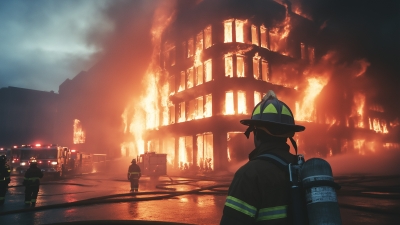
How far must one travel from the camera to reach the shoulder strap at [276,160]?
191cm

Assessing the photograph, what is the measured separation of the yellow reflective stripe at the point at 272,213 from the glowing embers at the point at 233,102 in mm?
29092

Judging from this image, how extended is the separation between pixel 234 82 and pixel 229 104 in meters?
2.29

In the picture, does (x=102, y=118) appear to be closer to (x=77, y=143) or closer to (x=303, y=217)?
(x=77, y=143)

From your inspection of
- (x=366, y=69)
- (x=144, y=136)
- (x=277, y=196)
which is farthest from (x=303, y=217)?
(x=366, y=69)

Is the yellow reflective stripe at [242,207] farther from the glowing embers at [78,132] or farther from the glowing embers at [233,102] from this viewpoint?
the glowing embers at [78,132]

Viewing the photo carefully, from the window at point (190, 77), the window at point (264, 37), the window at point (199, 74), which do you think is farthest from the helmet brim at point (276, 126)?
the window at point (190, 77)

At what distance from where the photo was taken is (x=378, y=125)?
48125 millimetres

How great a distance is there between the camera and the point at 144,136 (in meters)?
42.4

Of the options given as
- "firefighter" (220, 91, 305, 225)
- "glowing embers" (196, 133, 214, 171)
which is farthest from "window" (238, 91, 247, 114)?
"firefighter" (220, 91, 305, 225)

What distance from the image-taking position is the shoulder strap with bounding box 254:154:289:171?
6.25 ft

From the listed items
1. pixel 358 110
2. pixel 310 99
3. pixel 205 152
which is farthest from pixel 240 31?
pixel 358 110

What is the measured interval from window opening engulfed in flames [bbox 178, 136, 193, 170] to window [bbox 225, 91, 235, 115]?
5656mm

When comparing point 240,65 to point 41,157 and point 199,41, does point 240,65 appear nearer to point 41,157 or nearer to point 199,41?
point 199,41

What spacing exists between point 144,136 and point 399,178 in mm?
31012
